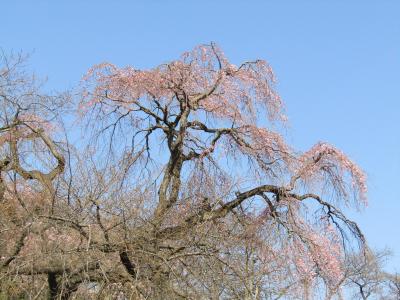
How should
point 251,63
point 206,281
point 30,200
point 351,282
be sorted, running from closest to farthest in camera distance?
point 206,281
point 30,200
point 251,63
point 351,282

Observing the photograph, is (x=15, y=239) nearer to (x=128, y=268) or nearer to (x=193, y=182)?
(x=128, y=268)

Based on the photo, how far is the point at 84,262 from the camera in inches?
302

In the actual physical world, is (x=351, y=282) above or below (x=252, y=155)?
above

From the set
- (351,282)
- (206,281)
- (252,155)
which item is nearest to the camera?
(206,281)

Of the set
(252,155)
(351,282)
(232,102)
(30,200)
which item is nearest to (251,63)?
(232,102)

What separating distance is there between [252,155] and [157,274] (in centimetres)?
252

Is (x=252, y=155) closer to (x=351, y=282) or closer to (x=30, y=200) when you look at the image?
(x=30, y=200)

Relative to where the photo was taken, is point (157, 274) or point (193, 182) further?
point (193, 182)

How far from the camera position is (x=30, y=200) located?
8.97m

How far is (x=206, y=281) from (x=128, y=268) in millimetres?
955

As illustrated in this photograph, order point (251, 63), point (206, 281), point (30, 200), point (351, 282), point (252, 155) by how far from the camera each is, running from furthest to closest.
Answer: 1. point (351, 282)
2. point (251, 63)
3. point (252, 155)
4. point (30, 200)
5. point (206, 281)

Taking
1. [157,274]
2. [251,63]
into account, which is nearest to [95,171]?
[157,274]

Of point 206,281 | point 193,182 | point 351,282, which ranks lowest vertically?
point 206,281

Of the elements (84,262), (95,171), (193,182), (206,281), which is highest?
(193,182)
